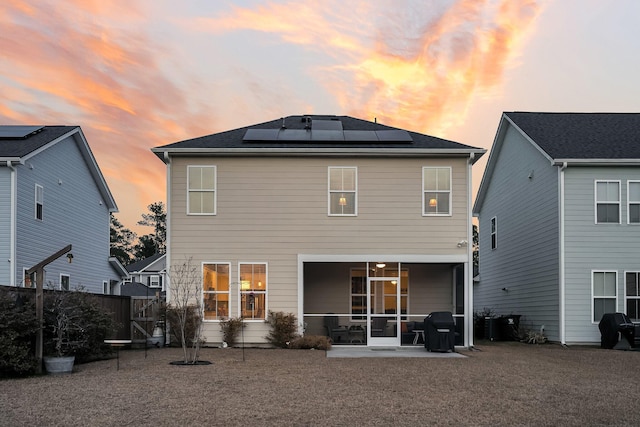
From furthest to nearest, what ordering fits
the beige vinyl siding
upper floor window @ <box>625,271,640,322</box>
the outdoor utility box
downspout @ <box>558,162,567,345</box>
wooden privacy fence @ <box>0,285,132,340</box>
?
upper floor window @ <box>625,271,640,322</box> < downspout @ <box>558,162,567,345</box> < the beige vinyl siding < wooden privacy fence @ <box>0,285,132,340</box> < the outdoor utility box

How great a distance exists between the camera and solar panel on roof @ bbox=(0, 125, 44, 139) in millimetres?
22266

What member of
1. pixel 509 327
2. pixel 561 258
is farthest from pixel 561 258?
pixel 509 327

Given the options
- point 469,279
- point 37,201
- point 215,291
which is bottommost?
point 215,291

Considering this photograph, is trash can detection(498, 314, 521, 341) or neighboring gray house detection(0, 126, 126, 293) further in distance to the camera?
trash can detection(498, 314, 521, 341)

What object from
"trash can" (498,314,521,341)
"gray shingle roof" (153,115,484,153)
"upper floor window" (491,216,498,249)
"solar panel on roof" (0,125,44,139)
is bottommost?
"trash can" (498,314,521,341)

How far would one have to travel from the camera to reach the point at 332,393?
10688mm

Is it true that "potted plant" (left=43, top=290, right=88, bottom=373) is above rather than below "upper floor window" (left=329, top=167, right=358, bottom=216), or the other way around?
below

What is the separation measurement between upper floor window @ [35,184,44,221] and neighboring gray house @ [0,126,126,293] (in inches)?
0.8

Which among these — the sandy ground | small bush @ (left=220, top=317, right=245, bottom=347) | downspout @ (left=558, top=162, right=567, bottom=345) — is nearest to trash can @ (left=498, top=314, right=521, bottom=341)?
downspout @ (left=558, top=162, right=567, bottom=345)

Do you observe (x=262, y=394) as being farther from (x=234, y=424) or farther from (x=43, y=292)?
(x=43, y=292)

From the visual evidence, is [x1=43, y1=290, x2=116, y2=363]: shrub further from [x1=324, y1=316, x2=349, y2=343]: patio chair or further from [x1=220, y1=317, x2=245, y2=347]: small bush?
[x1=324, y1=316, x2=349, y2=343]: patio chair

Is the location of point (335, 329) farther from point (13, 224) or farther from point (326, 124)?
point (13, 224)

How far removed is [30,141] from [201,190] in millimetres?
6818

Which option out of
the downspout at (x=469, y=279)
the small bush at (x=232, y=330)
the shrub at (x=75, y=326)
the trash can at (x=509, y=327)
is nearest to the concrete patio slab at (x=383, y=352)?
the downspout at (x=469, y=279)
